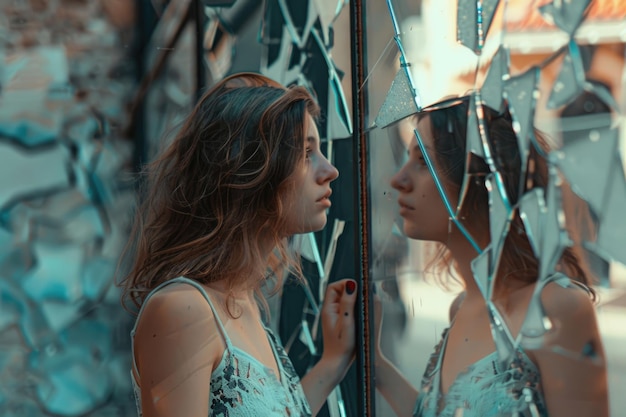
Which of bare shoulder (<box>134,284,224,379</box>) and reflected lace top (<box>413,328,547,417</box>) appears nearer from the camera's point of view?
reflected lace top (<box>413,328,547,417</box>)

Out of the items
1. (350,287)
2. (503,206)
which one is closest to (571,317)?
(503,206)

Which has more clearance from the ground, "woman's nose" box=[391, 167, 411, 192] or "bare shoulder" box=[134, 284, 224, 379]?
"woman's nose" box=[391, 167, 411, 192]

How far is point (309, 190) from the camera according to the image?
126cm

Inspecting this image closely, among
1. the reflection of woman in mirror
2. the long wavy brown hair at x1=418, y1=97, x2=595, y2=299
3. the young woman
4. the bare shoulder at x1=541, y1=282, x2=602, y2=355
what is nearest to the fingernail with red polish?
the young woman

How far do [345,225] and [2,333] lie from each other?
976mm

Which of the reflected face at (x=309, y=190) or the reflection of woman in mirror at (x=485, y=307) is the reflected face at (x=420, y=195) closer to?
the reflection of woman in mirror at (x=485, y=307)

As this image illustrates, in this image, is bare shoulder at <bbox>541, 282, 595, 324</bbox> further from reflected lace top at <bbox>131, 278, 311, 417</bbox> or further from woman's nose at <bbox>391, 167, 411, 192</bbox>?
reflected lace top at <bbox>131, 278, 311, 417</bbox>

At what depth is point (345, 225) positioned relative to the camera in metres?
1.54

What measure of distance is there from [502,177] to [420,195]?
217 millimetres

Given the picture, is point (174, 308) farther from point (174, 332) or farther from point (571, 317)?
point (571, 317)

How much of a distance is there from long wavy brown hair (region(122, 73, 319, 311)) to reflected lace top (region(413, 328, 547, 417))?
34cm

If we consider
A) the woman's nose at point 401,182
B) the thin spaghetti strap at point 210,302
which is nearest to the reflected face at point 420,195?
the woman's nose at point 401,182

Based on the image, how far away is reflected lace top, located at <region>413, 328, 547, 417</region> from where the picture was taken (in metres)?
0.86

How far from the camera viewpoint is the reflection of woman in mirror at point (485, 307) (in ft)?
2.55
